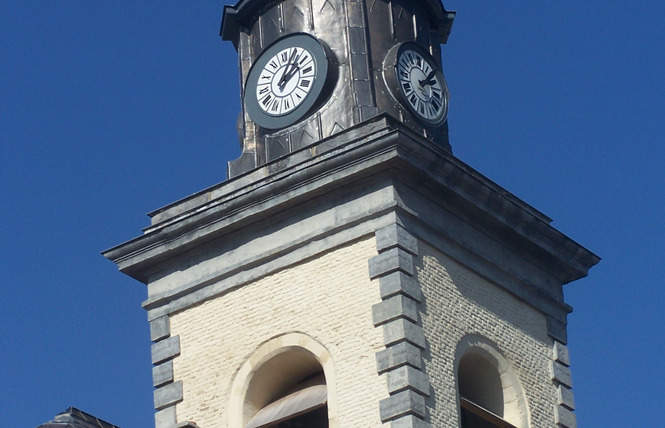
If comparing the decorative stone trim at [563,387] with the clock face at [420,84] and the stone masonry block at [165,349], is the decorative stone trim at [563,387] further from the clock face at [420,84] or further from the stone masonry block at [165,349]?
the stone masonry block at [165,349]

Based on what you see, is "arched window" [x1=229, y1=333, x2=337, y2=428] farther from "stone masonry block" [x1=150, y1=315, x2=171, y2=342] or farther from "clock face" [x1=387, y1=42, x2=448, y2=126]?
"clock face" [x1=387, y1=42, x2=448, y2=126]

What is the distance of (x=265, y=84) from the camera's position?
95.7 feet


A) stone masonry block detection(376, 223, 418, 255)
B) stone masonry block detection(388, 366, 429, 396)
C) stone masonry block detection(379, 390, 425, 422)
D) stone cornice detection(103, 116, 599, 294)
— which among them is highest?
stone cornice detection(103, 116, 599, 294)

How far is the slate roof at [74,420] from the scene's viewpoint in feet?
91.2

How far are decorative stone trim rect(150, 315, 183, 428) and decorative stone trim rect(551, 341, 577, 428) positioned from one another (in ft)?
17.2

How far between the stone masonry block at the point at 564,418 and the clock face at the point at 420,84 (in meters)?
4.39

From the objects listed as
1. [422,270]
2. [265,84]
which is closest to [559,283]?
[422,270]

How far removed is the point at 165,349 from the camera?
28.3 m

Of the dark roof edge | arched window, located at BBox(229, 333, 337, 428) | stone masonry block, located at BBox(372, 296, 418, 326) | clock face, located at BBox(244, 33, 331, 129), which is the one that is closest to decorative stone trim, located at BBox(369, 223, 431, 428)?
stone masonry block, located at BBox(372, 296, 418, 326)

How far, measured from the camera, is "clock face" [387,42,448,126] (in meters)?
28.6

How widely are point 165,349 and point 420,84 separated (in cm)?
520

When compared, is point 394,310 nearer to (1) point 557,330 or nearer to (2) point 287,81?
(1) point 557,330

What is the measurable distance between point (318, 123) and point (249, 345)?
129 inches

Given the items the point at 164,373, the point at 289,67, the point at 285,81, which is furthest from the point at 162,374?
→ the point at 289,67
